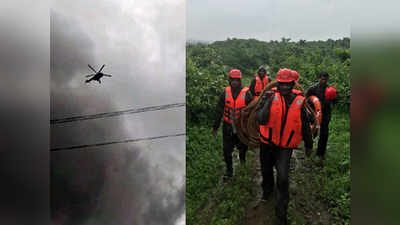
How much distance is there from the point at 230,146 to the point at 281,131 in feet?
1.38

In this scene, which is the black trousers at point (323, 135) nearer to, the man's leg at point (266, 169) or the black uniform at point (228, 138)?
the man's leg at point (266, 169)

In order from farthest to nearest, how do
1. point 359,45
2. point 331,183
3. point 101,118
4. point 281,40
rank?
point 101,118 → point 281,40 → point 331,183 → point 359,45

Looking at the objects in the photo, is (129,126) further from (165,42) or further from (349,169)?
(349,169)

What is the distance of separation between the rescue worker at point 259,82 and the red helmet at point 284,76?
84mm

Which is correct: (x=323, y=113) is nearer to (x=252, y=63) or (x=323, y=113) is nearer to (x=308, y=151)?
(x=308, y=151)

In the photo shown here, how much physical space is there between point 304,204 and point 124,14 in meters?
1.99

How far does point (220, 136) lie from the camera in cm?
250

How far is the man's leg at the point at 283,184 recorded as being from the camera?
226cm

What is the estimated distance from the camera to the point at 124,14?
261cm

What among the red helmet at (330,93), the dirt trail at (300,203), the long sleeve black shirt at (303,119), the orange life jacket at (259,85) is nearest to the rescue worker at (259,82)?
the orange life jacket at (259,85)

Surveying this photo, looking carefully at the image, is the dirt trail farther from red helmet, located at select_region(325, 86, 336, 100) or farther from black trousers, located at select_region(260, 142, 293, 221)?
red helmet, located at select_region(325, 86, 336, 100)

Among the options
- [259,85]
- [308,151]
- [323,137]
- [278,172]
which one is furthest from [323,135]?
[259,85]

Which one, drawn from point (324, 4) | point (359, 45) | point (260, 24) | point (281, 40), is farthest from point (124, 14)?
point (359, 45)

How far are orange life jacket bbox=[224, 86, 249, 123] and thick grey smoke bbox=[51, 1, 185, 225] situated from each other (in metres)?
0.37
